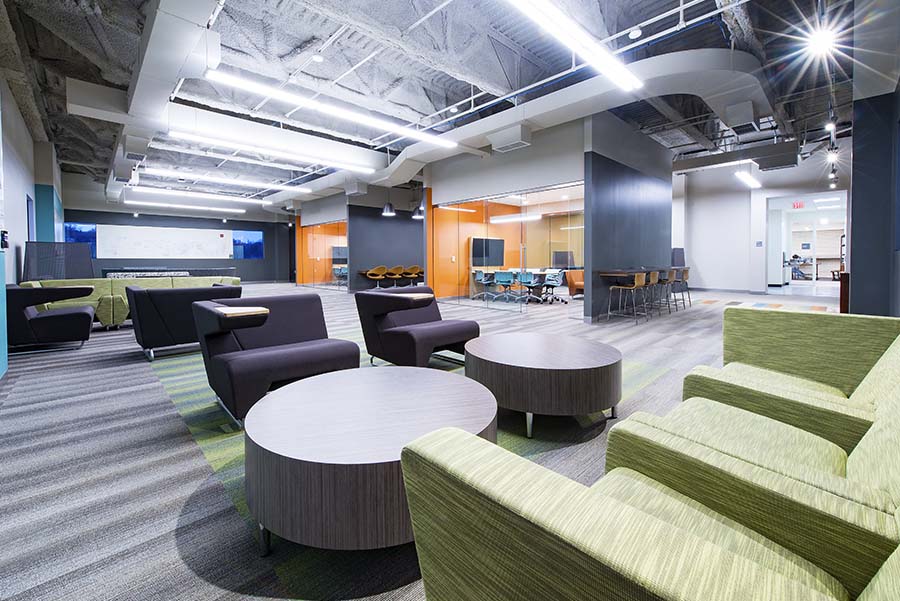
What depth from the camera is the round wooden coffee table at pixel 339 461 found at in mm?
1504

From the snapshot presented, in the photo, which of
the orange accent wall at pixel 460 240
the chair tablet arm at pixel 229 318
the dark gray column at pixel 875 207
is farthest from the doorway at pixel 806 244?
the chair tablet arm at pixel 229 318

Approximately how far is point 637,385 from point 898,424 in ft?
9.72

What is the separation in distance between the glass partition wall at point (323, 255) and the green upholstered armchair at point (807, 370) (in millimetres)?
15291

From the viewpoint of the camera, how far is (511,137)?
781 centimetres

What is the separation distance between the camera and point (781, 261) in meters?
14.8

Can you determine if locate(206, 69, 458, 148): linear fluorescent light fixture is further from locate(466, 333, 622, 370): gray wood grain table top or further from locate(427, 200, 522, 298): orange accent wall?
locate(466, 333, 622, 370): gray wood grain table top

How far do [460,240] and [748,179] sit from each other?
784cm

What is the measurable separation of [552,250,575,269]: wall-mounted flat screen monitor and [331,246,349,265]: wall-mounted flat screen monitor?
916cm

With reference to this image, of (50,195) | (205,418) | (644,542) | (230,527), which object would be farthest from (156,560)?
(50,195)

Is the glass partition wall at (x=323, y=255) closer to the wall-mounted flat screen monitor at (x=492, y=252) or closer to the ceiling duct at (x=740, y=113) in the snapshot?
the wall-mounted flat screen monitor at (x=492, y=252)

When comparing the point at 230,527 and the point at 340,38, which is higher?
the point at 340,38

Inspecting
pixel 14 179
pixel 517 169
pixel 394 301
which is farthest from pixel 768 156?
pixel 14 179

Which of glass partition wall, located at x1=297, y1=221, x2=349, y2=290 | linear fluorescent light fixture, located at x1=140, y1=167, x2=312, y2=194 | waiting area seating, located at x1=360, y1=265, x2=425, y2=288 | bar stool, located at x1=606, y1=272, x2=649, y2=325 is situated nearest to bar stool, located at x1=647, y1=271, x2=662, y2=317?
bar stool, located at x1=606, y1=272, x2=649, y2=325

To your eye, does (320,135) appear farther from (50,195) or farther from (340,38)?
(50,195)
